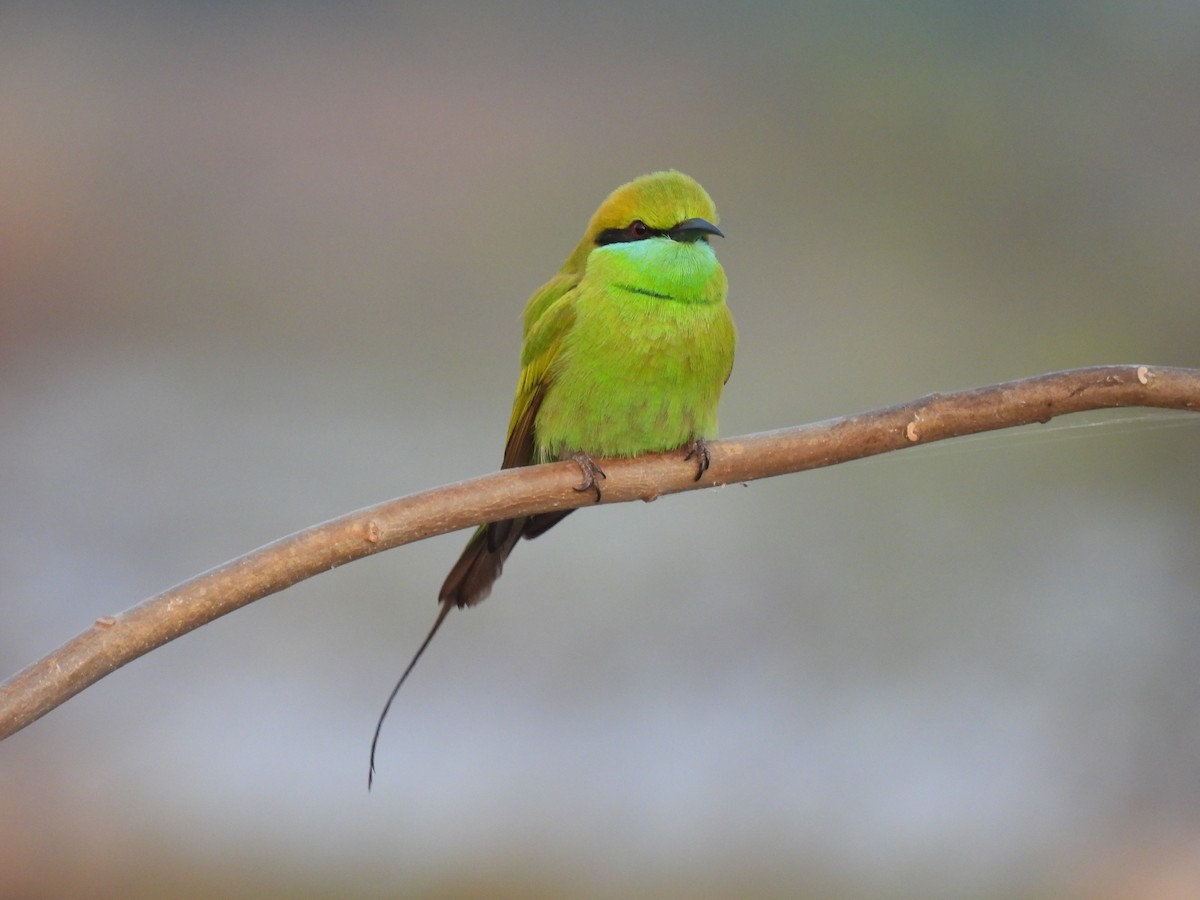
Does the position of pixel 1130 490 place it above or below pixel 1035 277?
below

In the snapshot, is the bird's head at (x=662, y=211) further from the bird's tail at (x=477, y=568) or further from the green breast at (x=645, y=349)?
the bird's tail at (x=477, y=568)

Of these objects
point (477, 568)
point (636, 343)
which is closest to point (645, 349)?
point (636, 343)

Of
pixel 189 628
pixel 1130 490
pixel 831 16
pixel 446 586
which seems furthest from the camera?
pixel 831 16

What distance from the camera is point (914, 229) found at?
293 centimetres

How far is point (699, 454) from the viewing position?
1800mm

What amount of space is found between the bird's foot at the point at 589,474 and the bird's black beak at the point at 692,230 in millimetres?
393

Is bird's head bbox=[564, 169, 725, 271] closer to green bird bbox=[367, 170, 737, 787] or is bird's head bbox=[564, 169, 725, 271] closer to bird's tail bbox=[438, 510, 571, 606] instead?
green bird bbox=[367, 170, 737, 787]

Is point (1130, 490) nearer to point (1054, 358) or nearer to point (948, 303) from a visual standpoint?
point (1054, 358)

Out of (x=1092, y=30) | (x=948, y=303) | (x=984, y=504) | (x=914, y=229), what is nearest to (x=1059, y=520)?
(x=984, y=504)

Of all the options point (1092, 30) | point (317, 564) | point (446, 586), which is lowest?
point (446, 586)

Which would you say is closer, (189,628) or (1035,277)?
(189,628)

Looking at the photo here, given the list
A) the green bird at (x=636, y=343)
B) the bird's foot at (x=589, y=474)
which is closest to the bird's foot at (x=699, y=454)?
the green bird at (x=636, y=343)

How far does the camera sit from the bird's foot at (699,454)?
174 cm

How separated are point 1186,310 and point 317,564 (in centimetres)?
234
